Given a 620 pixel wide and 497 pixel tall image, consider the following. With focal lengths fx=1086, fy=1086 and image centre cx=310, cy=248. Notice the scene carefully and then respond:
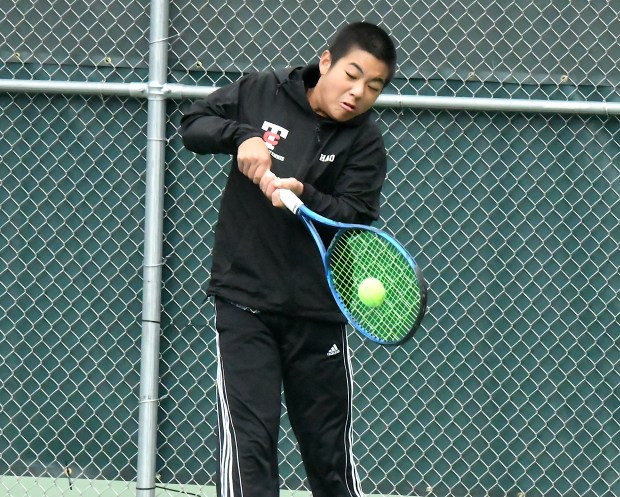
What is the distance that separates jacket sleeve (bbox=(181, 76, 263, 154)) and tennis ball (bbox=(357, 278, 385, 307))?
0.55 meters

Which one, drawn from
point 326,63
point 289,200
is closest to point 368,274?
point 289,200

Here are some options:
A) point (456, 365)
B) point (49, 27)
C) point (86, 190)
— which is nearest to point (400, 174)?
point (456, 365)

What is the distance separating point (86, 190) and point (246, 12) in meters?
1.05

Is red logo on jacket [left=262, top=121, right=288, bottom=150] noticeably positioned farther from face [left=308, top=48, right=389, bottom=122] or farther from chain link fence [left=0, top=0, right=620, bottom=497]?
chain link fence [left=0, top=0, right=620, bottom=497]

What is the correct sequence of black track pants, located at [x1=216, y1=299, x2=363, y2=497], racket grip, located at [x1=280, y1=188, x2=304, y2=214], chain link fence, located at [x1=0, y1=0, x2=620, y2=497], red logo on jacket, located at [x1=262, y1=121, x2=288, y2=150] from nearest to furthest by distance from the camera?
racket grip, located at [x1=280, y1=188, x2=304, y2=214], black track pants, located at [x1=216, y1=299, x2=363, y2=497], red logo on jacket, located at [x1=262, y1=121, x2=288, y2=150], chain link fence, located at [x1=0, y1=0, x2=620, y2=497]

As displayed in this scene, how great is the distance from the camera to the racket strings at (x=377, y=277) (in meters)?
3.15

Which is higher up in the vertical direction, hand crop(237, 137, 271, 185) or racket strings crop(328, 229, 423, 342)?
hand crop(237, 137, 271, 185)

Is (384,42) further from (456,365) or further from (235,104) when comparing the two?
(456,365)

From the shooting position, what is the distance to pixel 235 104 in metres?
3.39

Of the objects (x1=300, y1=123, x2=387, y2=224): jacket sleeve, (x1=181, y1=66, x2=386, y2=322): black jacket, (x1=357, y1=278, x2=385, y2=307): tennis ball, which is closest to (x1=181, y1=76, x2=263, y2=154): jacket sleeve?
(x1=181, y1=66, x2=386, y2=322): black jacket

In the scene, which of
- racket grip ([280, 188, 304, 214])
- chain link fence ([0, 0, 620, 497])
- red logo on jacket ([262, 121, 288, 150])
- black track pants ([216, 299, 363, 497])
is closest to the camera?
racket grip ([280, 188, 304, 214])

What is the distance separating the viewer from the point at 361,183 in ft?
11.1

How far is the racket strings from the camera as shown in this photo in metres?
3.15

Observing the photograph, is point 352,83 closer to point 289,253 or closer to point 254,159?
point 254,159
